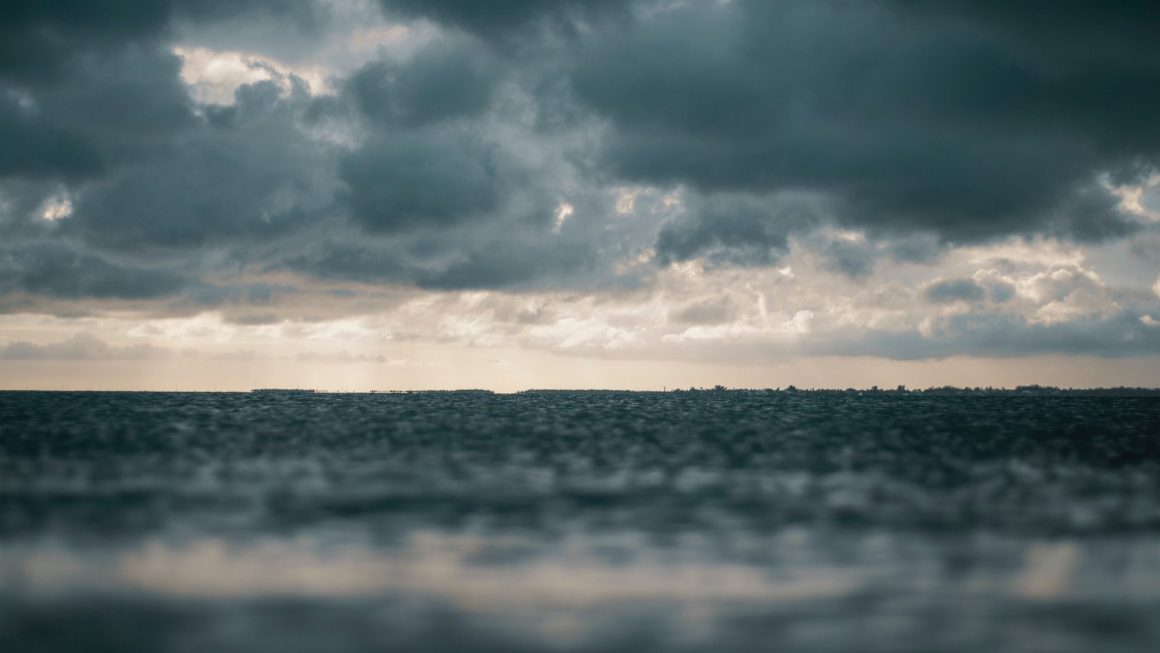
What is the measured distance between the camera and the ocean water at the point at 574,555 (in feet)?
60.9

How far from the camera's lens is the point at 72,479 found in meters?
41.0

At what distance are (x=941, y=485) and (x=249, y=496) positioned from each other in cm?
2744

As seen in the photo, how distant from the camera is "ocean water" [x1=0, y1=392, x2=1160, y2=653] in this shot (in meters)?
18.6

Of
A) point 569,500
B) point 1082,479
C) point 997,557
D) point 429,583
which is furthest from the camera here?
point 1082,479

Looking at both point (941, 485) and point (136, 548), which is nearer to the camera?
point (136, 548)

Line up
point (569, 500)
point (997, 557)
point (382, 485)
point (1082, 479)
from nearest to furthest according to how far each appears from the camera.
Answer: point (997, 557) < point (569, 500) < point (382, 485) < point (1082, 479)

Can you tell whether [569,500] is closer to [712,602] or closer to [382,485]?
[382,485]

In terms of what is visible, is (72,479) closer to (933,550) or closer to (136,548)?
(136,548)

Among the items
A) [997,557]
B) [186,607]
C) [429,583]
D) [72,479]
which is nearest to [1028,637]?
[997,557]

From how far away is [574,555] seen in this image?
25.4 metres

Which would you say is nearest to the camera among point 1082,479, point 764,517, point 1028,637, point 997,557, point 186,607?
point 1028,637

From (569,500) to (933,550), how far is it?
1330cm

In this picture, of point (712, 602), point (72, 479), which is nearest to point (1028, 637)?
point (712, 602)

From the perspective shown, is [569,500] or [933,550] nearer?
[933,550]
